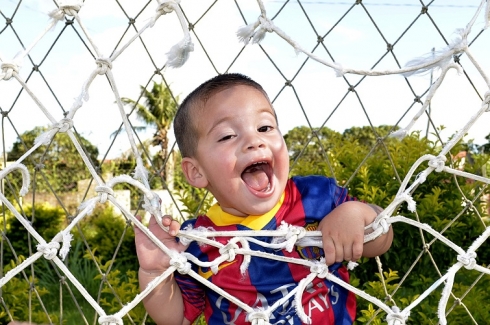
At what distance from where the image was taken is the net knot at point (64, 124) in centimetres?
125

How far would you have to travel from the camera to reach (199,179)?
1.32m

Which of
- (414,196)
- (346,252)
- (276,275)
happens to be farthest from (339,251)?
(414,196)

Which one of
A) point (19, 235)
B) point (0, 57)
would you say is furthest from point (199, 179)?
point (19, 235)

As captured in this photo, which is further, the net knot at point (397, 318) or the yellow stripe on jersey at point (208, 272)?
the yellow stripe on jersey at point (208, 272)

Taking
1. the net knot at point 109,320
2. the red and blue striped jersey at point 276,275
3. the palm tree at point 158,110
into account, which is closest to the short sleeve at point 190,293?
the red and blue striped jersey at point 276,275

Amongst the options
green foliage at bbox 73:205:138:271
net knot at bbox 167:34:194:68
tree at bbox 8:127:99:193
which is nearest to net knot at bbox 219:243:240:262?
net knot at bbox 167:34:194:68

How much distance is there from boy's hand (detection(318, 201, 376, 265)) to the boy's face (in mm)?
123

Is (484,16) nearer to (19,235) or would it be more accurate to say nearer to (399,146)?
(399,146)

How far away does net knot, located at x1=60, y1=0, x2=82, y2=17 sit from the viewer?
126cm

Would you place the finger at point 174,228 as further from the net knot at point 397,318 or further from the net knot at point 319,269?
the net knot at point 397,318

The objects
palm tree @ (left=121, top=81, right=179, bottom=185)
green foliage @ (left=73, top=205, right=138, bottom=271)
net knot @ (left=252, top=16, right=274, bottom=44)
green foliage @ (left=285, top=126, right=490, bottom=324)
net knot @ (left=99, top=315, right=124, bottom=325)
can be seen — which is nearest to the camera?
net knot @ (left=99, top=315, right=124, bottom=325)

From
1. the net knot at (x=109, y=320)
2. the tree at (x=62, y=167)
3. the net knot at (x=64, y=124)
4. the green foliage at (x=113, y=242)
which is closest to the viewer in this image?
the net knot at (x=109, y=320)

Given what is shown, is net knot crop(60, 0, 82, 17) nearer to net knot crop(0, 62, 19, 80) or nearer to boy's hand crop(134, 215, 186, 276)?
net knot crop(0, 62, 19, 80)

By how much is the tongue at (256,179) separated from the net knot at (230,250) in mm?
122
